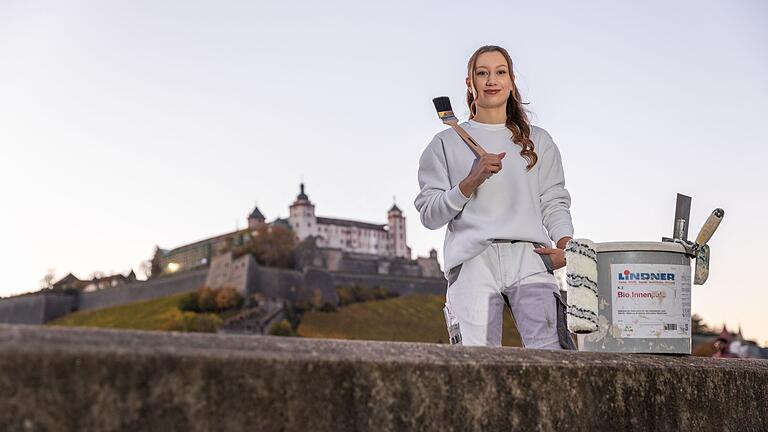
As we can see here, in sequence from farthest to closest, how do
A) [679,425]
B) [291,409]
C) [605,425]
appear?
1. [679,425]
2. [605,425]
3. [291,409]

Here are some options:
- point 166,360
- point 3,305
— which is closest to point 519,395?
point 166,360

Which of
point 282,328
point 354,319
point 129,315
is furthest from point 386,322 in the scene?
point 129,315

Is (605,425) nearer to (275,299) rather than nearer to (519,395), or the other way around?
(519,395)

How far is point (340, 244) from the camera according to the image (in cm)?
11450

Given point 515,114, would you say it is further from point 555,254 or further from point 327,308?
point 327,308

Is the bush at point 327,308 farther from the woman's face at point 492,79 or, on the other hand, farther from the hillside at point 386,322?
the woman's face at point 492,79

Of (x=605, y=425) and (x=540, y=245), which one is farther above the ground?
(x=540, y=245)

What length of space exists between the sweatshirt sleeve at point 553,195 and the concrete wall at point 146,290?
84143 millimetres

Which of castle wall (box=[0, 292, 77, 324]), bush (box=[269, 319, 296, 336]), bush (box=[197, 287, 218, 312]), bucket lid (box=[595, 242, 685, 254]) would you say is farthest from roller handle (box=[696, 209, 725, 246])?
castle wall (box=[0, 292, 77, 324])

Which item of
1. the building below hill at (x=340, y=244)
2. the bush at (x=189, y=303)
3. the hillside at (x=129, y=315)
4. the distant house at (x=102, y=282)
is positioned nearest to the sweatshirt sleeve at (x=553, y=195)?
the hillside at (x=129, y=315)

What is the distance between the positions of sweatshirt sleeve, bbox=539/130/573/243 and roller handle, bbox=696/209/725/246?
626 millimetres

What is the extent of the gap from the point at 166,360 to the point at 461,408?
850 mm

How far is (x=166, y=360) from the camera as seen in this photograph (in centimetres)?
183

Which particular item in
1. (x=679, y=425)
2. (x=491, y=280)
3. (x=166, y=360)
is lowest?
(x=679, y=425)
